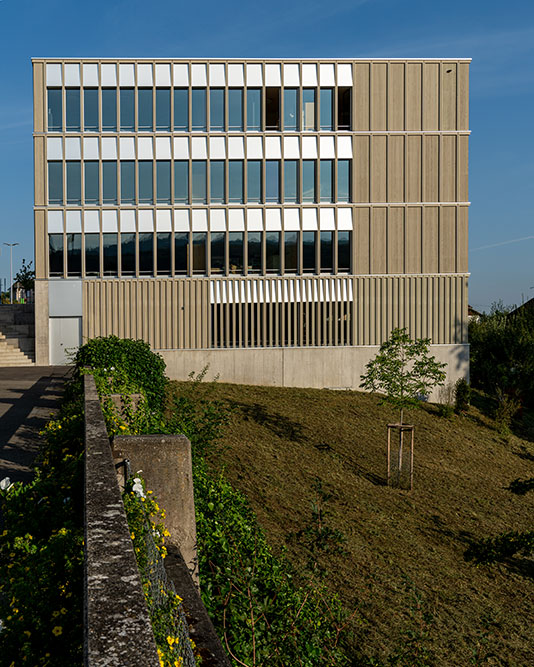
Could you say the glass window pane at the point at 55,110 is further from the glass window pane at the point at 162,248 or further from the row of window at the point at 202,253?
the glass window pane at the point at 162,248

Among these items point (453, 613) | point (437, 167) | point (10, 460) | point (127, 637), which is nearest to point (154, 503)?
point (127, 637)

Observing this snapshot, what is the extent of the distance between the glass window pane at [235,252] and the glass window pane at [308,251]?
2818 mm

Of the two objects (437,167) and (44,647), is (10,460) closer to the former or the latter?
(44,647)

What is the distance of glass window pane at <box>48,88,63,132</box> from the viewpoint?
27.4m

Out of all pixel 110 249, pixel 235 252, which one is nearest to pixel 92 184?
pixel 110 249

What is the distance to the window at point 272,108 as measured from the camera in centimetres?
2788

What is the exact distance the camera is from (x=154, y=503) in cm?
501

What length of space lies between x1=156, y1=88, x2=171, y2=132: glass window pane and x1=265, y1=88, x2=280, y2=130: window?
435 centimetres

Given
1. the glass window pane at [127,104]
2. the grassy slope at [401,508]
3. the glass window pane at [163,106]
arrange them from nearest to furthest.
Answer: the grassy slope at [401,508] < the glass window pane at [127,104] < the glass window pane at [163,106]

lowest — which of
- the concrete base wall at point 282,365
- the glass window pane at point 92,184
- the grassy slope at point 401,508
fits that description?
the grassy slope at point 401,508

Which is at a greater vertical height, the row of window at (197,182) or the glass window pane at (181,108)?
the glass window pane at (181,108)

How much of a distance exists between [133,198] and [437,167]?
1386 cm

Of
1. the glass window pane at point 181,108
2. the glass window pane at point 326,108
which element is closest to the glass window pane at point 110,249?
the glass window pane at point 181,108

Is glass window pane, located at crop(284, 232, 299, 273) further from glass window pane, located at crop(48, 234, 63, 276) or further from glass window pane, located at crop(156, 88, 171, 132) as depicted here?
glass window pane, located at crop(48, 234, 63, 276)
